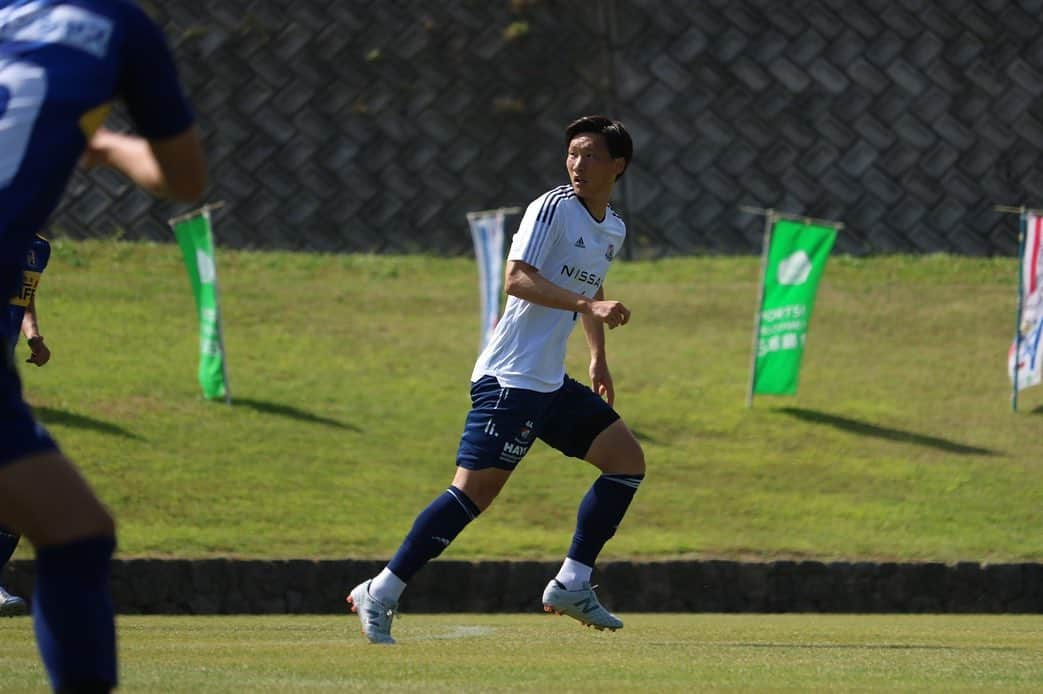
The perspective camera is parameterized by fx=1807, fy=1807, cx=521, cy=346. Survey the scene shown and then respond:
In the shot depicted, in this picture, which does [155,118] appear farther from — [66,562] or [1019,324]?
[1019,324]

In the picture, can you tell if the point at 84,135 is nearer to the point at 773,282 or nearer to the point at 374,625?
the point at 374,625

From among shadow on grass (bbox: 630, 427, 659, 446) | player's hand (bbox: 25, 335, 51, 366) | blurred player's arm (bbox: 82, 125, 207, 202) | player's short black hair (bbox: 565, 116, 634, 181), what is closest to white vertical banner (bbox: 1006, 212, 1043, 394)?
shadow on grass (bbox: 630, 427, 659, 446)

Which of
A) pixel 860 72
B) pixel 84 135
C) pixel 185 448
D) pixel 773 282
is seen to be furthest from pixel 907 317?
pixel 84 135

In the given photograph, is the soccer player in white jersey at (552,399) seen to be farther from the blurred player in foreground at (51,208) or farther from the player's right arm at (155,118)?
the blurred player in foreground at (51,208)

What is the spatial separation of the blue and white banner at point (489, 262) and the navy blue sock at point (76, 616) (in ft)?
40.8

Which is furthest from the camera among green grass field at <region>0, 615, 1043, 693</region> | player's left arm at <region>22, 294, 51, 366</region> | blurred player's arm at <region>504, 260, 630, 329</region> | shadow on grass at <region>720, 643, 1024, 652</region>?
player's left arm at <region>22, 294, 51, 366</region>

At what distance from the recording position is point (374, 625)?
21.5 feet

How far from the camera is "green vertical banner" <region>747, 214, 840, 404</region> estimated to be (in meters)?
16.1

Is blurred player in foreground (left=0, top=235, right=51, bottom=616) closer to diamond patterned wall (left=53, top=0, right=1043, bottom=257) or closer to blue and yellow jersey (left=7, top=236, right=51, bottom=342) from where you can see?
blue and yellow jersey (left=7, top=236, right=51, bottom=342)

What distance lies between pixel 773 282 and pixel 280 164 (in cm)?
786

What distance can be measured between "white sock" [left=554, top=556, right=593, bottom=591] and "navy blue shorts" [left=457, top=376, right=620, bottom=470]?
1.66 ft

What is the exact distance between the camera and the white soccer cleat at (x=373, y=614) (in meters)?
6.54

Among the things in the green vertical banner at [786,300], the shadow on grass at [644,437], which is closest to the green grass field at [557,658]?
the shadow on grass at [644,437]

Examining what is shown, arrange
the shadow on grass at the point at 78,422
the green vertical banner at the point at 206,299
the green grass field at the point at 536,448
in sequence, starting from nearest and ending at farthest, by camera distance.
→ 1. the green grass field at the point at 536,448
2. the shadow on grass at the point at 78,422
3. the green vertical banner at the point at 206,299
